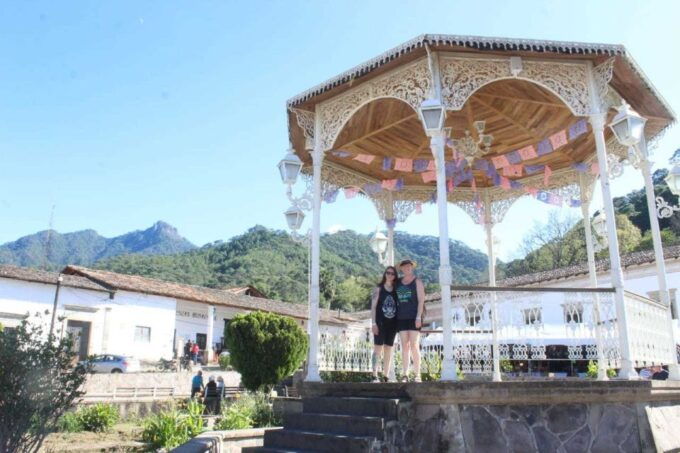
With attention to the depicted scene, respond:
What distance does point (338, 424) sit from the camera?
546 cm

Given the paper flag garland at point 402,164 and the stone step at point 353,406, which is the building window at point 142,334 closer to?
the paper flag garland at point 402,164

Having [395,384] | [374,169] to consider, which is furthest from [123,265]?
[395,384]

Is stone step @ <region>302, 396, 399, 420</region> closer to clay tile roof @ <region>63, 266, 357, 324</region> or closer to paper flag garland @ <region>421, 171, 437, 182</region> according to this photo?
paper flag garland @ <region>421, 171, 437, 182</region>

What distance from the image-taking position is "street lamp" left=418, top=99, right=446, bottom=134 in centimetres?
621

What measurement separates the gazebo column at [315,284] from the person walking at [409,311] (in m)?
1.31

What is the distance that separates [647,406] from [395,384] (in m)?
2.55

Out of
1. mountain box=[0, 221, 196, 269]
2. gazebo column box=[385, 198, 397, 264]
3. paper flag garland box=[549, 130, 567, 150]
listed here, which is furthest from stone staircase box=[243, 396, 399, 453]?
mountain box=[0, 221, 196, 269]

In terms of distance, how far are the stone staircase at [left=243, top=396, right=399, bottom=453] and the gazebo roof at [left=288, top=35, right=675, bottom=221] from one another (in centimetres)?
363

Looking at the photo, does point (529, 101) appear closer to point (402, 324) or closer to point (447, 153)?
point (447, 153)

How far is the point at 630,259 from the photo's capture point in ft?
77.7

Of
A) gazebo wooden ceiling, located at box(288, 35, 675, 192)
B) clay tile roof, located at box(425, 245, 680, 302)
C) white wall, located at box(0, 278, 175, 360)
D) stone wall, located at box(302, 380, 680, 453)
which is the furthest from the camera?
white wall, located at box(0, 278, 175, 360)

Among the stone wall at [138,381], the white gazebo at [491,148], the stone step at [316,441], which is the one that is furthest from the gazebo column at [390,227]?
the stone wall at [138,381]

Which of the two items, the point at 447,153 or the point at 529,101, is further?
the point at 447,153

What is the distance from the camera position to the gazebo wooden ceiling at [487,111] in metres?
6.45
